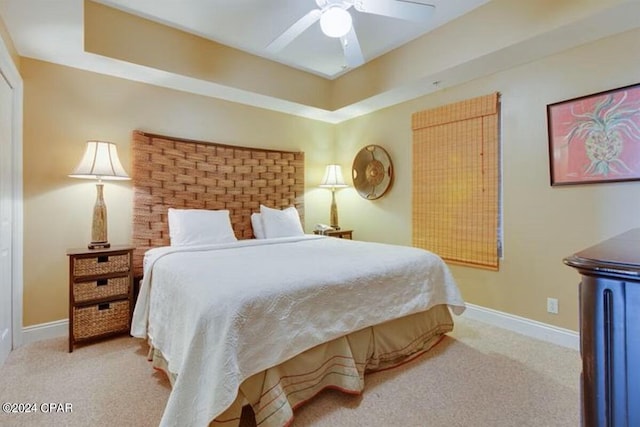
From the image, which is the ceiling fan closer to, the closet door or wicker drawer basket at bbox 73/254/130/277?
the closet door

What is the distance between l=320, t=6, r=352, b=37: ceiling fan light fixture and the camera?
1.86 m

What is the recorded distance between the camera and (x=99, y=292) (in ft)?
8.03

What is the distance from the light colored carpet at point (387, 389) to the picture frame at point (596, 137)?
1.38 m

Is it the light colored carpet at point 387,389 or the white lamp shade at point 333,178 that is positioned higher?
the white lamp shade at point 333,178

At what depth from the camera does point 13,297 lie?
2414mm

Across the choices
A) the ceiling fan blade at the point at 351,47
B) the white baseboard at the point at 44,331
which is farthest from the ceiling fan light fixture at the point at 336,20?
the white baseboard at the point at 44,331

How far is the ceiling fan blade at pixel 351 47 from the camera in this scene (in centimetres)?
218

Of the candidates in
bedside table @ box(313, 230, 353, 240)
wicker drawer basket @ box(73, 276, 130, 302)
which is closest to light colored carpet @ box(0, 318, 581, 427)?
wicker drawer basket @ box(73, 276, 130, 302)

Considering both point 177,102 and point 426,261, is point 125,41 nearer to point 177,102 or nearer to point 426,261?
point 177,102

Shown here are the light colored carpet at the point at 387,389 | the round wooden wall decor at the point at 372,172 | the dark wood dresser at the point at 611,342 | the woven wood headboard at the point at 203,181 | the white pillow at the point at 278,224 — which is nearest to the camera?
the dark wood dresser at the point at 611,342

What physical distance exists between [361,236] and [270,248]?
191 centimetres

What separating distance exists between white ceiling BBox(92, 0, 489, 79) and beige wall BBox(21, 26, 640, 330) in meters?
0.70

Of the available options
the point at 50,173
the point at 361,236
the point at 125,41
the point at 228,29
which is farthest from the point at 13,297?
the point at 361,236

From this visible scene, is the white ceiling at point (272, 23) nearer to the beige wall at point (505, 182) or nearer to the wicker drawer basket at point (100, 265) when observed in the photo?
the beige wall at point (505, 182)
